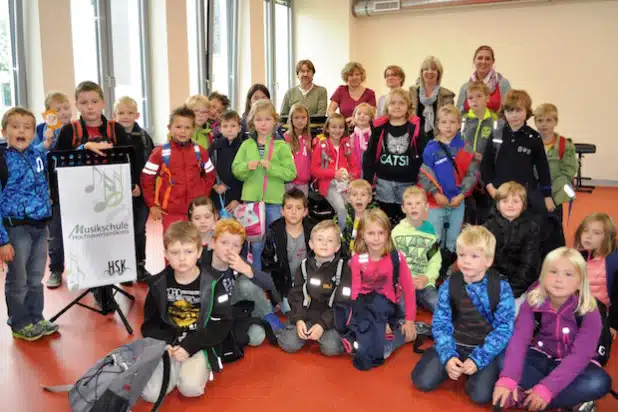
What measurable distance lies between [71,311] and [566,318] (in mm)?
3216

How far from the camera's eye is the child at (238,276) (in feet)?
10.9

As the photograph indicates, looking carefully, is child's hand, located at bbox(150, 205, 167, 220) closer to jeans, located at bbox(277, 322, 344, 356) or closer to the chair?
jeans, located at bbox(277, 322, 344, 356)

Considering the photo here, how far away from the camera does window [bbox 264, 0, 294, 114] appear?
10.5 m

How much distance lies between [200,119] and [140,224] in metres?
1.00

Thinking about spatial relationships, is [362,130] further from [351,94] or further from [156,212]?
[156,212]

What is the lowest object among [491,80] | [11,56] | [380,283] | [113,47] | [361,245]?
[380,283]

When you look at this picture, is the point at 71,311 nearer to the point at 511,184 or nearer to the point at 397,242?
the point at 397,242

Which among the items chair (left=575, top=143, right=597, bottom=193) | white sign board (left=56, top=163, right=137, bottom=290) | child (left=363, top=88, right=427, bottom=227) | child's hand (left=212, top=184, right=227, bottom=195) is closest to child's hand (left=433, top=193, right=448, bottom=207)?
child (left=363, top=88, right=427, bottom=227)

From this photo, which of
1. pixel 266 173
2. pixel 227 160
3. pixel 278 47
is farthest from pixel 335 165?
pixel 278 47

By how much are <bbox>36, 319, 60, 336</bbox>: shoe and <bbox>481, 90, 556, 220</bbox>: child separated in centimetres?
324

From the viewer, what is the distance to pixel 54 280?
4.48 metres

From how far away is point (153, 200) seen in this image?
403 centimetres

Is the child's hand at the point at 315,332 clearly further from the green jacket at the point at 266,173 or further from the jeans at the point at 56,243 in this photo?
the jeans at the point at 56,243

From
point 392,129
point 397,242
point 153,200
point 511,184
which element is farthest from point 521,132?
point 153,200
